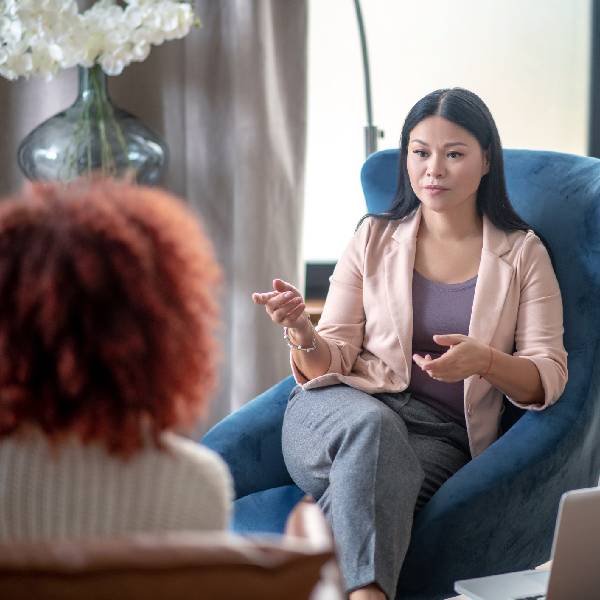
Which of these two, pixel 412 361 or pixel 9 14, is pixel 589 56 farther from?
pixel 9 14

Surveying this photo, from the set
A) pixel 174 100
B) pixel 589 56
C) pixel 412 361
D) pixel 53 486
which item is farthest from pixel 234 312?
pixel 53 486

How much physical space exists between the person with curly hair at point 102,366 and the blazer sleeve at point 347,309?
1.17 metres

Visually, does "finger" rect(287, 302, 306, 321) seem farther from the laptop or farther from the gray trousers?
the laptop

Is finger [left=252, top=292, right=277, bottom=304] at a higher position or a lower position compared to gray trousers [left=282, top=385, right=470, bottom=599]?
higher

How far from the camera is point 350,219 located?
3.25 metres

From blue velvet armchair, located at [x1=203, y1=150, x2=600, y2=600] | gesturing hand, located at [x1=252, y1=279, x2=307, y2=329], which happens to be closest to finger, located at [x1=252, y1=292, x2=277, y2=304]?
gesturing hand, located at [x1=252, y1=279, x2=307, y2=329]

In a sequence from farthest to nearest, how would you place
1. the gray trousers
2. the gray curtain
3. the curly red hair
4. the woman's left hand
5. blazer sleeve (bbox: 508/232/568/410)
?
the gray curtain < blazer sleeve (bbox: 508/232/568/410) < the woman's left hand < the gray trousers < the curly red hair

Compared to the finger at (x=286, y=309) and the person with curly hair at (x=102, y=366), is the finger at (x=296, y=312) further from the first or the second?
the person with curly hair at (x=102, y=366)

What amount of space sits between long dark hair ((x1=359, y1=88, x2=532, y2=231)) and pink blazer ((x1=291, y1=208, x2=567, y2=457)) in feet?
0.09

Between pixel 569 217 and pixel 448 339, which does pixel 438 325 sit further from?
pixel 569 217

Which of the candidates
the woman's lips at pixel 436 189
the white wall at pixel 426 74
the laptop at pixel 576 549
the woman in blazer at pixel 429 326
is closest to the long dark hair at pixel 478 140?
the woman in blazer at pixel 429 326

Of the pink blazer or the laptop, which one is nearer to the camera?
the laptop

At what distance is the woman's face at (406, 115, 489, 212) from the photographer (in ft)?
6.70

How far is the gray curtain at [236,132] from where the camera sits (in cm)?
253
